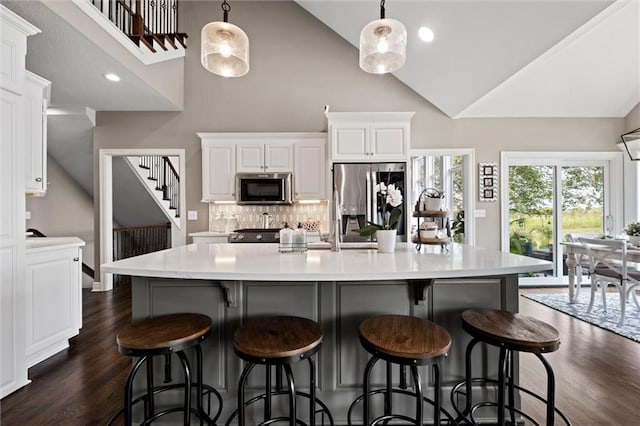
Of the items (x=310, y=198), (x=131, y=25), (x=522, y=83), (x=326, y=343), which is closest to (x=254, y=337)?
(x=326, y=343)

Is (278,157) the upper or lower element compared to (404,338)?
upper

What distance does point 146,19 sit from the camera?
3818 mm

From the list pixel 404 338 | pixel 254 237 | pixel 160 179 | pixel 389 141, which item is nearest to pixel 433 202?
pixel 404 338

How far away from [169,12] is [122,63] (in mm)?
1762

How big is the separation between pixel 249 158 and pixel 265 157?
218 millimetres

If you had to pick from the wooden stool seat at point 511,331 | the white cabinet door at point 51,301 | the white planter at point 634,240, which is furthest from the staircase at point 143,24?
the white planter at point 634,240

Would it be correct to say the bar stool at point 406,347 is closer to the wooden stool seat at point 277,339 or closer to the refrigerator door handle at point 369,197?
the wooden stool seat at point 277,339

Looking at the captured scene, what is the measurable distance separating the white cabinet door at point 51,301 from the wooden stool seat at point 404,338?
252 centimetres

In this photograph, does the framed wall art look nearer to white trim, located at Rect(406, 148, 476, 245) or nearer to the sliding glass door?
white trim, located at Rect(406, 148, 476, 245)

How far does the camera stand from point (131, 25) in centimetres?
340

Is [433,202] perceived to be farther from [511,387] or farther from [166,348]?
[166,348]

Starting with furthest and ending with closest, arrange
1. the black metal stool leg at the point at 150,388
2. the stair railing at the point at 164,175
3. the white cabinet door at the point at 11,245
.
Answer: the stair railing at the point at 164,175
the white cabinet door at the point at 11,245
the black metal stool leg at the point at 150,388

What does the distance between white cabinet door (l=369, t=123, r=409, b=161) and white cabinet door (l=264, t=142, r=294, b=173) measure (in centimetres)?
112

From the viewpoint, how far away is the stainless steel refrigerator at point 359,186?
3.85 metres
